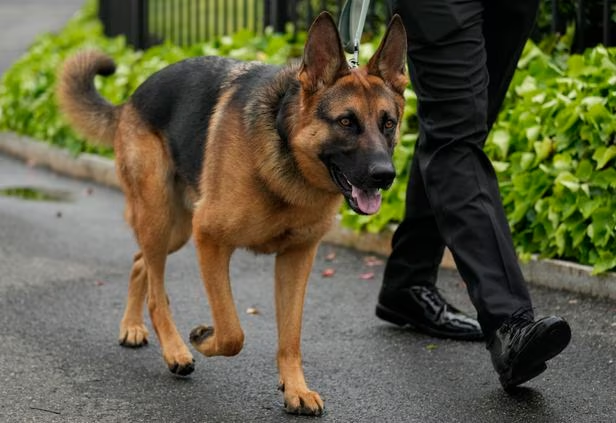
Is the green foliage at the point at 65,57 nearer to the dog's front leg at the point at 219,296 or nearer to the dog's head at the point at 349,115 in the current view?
the dog's front leg at the point at 219,296

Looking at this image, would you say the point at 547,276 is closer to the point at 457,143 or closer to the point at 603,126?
the point at 603,126

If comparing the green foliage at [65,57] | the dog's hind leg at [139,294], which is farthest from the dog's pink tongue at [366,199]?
the green foliage at [65,57]

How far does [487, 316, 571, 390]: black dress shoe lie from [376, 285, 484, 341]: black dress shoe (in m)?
0.89

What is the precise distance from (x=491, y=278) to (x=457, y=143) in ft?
1.76

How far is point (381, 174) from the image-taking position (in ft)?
12.6

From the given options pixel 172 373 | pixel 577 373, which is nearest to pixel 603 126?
pixel 577 373

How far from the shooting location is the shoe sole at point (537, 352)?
3.99 m

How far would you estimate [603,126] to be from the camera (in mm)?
5965

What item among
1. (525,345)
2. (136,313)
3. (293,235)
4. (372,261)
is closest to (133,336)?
(136,313)

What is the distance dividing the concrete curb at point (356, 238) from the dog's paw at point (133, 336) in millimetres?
2046

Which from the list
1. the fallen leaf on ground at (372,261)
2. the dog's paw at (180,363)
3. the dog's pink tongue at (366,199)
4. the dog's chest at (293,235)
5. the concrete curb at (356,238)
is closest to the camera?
the dog's pink tongue at (366,199)

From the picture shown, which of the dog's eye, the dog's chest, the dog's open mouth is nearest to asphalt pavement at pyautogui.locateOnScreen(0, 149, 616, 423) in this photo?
the dog's chest

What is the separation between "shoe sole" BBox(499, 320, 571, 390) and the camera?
3.99 metres

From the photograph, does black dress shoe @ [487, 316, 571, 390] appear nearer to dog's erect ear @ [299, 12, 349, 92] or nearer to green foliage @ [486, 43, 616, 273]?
dog's erect ear @ [299, 12, 349, 92]
